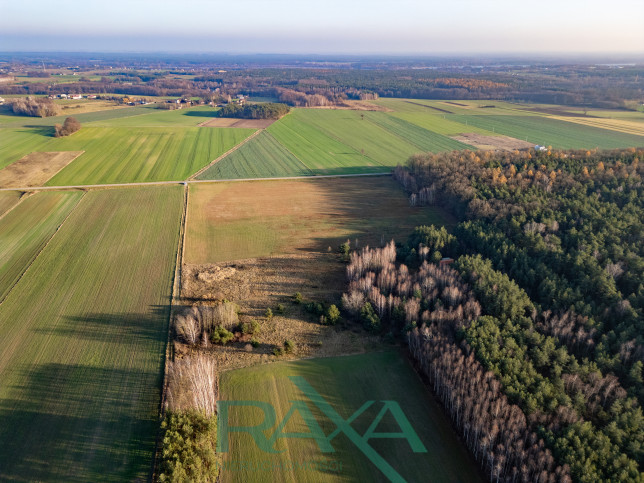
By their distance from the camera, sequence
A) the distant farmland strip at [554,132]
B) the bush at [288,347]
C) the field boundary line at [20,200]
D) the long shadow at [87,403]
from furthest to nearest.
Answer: the distant farmland strip at [554,132], the field boundary line at [20,200], the bush at [288,347], the long shadow at [87,403]

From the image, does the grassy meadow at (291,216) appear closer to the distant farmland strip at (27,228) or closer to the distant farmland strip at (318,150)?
the distant farmland strip at (318,150)

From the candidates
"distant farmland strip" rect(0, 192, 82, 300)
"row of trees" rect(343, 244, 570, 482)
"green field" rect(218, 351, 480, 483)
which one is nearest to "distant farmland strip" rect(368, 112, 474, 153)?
"row of trees" rect(343, 244, 570, 482)

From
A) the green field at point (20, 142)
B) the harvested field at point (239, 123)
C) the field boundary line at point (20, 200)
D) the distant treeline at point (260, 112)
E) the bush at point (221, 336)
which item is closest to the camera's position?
the bush at point (221, 336)

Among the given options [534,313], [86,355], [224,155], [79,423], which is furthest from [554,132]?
[79,423]

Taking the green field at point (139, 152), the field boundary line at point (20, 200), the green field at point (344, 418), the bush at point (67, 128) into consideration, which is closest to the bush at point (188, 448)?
the green field at point (344, 418)

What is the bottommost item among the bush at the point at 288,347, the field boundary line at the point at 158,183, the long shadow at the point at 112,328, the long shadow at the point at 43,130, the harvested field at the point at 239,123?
the bush at the point at 288,347

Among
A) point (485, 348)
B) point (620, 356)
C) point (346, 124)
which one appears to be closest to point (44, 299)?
point (485, 348)
